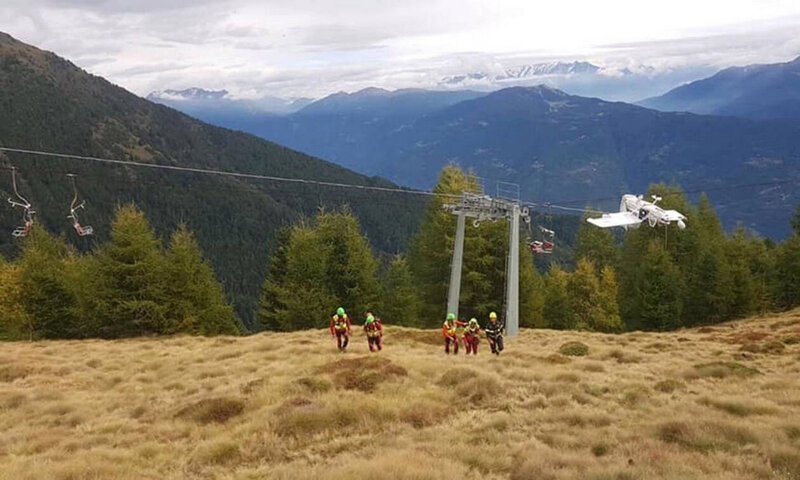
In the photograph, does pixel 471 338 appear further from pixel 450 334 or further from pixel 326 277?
pixel 326 277

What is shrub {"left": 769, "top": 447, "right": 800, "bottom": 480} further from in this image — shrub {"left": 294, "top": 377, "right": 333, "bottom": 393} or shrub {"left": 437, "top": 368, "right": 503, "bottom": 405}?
shrub {"left": 294, "top": 377, "right": 333, "bottom": 393}

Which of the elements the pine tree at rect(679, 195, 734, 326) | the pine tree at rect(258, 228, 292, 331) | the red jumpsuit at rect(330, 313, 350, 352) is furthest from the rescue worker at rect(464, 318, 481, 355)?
the pine tree at rect(679, 195, 734, 326)

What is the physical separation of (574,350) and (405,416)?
15290 millimetres

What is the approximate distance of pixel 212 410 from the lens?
19.2m

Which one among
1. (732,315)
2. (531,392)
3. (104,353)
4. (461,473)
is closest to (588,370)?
(531,392)

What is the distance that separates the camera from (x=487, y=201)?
39438 millimetres

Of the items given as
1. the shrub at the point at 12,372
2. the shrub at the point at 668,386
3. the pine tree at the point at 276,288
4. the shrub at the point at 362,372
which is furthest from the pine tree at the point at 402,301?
the shrub at the point at 668,386

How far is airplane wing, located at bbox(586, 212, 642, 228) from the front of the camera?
3278 cm

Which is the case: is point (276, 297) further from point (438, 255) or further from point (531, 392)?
point (531, 392)

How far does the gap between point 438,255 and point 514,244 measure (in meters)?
11.9

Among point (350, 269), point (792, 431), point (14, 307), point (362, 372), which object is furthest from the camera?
point (350, 269)

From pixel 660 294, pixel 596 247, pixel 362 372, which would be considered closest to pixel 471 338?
pixel 362 372

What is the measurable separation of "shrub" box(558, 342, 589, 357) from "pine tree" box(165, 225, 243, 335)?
28.3 meters

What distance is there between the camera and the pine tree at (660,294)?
2050 inches
